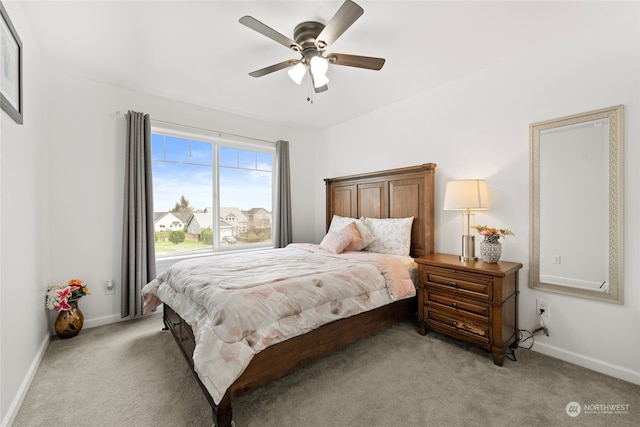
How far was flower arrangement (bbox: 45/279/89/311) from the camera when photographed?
249cm

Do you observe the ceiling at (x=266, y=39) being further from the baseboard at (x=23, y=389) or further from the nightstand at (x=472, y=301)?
the baseboard at (x=23, y=389)

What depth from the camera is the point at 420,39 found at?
2221 mm

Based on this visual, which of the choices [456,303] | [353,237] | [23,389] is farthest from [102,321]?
[456,303]

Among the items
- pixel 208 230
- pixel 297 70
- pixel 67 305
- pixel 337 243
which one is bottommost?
pixel 67 305

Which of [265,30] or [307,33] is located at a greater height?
[307,33]

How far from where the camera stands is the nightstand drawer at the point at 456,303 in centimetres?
220

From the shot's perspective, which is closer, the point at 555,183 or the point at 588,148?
the point at 588,148

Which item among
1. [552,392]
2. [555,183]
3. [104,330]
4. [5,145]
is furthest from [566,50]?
[104,330]

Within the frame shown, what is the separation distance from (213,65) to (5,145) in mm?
1673

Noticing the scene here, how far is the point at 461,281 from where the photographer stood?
2.33 m

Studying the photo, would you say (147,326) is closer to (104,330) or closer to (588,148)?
(104,330)

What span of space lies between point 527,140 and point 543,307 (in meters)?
1.47

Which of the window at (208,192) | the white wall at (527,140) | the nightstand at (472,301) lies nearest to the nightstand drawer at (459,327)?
the nightstand at (472,301)

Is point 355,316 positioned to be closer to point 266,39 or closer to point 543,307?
point 543,307
